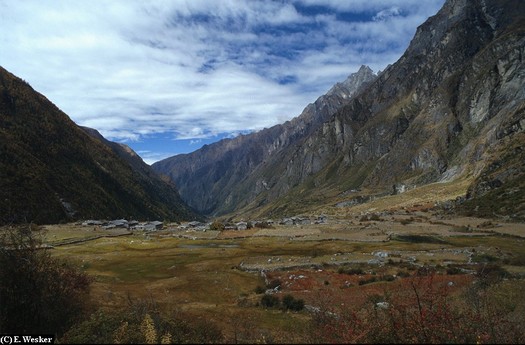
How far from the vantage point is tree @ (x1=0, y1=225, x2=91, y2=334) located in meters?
22.5

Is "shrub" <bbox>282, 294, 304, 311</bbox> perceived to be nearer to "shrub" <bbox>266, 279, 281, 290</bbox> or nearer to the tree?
"shrub" <bbox>266, 279, 281, 290</bbox>

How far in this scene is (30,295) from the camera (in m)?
23.1

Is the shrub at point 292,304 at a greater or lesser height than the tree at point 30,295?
lesser

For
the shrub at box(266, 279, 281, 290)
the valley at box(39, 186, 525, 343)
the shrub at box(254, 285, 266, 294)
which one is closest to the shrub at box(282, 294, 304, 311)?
the valley at box(39, 186, 525, 343)

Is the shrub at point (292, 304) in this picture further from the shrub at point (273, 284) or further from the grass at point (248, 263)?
the shrub at point (273, 284)

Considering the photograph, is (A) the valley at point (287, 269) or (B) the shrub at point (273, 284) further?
(B) the shrub at point (273, 284)

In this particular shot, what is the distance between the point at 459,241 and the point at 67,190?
165044mm

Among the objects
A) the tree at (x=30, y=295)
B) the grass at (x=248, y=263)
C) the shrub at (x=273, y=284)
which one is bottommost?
the shrub at (x=273, y=284)

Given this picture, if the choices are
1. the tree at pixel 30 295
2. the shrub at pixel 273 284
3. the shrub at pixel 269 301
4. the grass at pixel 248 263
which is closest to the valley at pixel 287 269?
the grass at pixel 248 263

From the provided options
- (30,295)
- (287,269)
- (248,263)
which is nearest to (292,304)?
(30,295)

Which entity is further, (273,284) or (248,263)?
(248,263)

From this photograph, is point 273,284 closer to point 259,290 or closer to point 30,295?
point 259,290

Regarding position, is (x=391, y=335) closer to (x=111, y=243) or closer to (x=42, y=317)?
(x=42, y=317)

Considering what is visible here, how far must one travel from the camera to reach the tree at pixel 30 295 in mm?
22516
